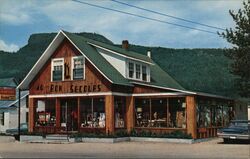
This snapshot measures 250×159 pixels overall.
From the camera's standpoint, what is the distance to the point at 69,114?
117 ft

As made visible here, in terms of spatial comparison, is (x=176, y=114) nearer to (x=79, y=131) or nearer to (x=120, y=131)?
(x=120, y=131)

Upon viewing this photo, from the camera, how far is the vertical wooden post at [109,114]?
1282 inches

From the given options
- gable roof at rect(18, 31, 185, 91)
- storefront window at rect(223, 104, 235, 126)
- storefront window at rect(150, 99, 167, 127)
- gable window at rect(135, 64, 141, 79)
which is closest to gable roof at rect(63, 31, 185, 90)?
gable roof at rect(18, 31, 185, 91)

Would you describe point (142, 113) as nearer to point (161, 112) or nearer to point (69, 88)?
point (161, 112)

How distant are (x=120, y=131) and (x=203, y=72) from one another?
46.1m

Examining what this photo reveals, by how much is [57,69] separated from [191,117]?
36.0 ft

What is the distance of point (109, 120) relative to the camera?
107 feet

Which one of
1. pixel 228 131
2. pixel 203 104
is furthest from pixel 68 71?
pixel 228 131

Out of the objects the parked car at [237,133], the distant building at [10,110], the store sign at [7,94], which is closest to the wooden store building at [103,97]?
the parked car at [237,133]

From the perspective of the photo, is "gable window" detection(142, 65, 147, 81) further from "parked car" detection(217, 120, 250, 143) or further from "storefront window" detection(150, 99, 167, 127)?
"parked car" detection(217, 120, 250, 143)

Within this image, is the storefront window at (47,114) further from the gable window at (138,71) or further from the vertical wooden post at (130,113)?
the gable window at (138,71)

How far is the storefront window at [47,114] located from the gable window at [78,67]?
3397 millimetres

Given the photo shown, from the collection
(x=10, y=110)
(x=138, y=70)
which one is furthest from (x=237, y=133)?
(x=10, y=110)

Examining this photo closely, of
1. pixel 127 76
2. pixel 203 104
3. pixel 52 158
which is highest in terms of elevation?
pixel 127 76
